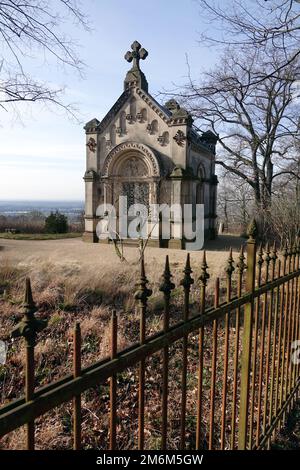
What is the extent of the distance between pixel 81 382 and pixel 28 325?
350mm

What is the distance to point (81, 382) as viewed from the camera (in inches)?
57.5

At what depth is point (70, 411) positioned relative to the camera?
4.39 meters

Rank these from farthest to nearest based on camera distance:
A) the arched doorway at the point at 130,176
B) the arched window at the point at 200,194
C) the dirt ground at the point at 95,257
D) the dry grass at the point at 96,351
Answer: the arched window at the point at 200,194 → the arched doorway at the point at 130,176 → the dirt ground at the point at 95,257 → the dry grass at the point at 96,351

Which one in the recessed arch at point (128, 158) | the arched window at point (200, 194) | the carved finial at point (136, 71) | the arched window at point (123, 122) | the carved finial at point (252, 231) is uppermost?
the carved finial at point (136, 71)

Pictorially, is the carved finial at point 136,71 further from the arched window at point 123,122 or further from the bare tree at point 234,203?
the bare tree at point 234,203

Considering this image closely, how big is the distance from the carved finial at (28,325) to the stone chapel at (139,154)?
1545cm

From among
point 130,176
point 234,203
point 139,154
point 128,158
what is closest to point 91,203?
point 130,176

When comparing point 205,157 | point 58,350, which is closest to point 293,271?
point 58,350

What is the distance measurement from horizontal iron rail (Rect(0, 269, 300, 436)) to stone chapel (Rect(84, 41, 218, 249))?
48.5 feet

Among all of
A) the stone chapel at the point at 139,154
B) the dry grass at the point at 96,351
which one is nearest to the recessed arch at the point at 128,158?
the stone chapel at the point at 139,154

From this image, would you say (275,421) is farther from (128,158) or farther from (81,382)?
(128,158)

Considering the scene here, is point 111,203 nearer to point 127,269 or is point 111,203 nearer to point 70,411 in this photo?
point 127,269

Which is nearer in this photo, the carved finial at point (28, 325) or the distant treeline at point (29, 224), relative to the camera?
the carved finial at point (28, 325)

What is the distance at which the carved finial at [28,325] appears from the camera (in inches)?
51.2
